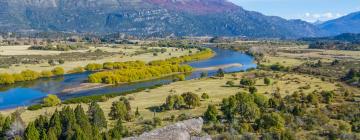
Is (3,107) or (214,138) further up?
(214,138)

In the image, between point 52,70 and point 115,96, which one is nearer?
point 115,96

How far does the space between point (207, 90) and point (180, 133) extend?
2852 inches

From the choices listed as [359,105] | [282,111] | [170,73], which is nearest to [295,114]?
[282,111]

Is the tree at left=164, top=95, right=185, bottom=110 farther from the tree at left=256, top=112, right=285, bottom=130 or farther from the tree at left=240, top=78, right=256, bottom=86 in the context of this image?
the tree at left=240, top=78, right=256, bottom=86

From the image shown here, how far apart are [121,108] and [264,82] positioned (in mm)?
45960

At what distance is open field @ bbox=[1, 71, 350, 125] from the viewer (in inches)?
2795

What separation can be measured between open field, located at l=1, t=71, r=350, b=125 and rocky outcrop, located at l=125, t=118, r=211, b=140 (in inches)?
1589

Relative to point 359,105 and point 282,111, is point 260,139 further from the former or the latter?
point 359,105

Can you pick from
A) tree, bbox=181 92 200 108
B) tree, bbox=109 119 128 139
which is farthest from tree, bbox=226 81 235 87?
tree, bbox=109 119 128 139

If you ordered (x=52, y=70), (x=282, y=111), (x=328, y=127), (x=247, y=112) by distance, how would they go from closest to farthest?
(x=328, y=127) → (x=247, y=112) → (x=282, y=111) → (x=52, y=70)

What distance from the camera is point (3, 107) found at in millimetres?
A: 82062

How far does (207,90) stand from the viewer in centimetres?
9262

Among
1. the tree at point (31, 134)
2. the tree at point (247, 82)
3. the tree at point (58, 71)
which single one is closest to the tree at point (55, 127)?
the tree at point (31, 134)

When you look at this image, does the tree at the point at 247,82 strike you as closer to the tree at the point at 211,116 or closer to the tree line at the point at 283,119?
the tree line at the point at 283,119
